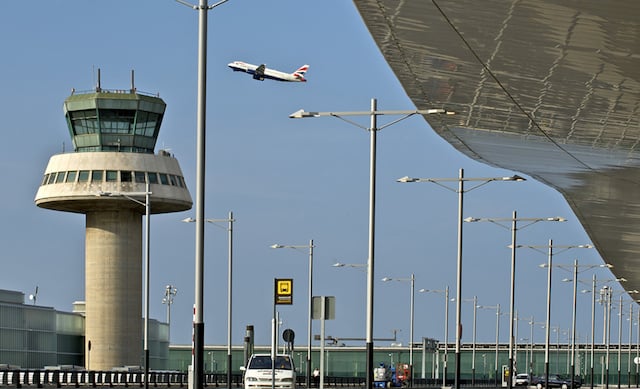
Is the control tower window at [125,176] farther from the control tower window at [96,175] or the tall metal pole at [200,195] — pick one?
the tall metal pole at [200,195]

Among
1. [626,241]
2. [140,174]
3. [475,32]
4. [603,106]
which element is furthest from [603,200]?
[140,174]

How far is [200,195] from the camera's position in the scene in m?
30.1

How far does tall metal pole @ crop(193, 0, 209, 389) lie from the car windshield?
69.6ft

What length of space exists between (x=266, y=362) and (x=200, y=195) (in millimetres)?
22531

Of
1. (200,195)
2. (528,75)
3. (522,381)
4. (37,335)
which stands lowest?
(522,381)

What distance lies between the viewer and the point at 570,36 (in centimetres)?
2391

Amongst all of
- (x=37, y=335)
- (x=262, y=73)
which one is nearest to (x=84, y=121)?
(x=37, y=335)

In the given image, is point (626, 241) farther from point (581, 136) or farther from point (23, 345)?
point (23, 345)

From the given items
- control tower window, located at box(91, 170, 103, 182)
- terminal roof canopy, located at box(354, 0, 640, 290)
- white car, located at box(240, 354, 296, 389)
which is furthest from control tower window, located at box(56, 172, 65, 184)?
terminal roof canopy, located at box(354, 0, 640, 290)

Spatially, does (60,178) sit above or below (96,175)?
below

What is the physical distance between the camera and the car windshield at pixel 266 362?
51375 mm

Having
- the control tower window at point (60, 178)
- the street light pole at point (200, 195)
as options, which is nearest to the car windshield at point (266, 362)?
the street light pole at point (200, 195)

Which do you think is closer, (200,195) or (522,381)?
(200,195)

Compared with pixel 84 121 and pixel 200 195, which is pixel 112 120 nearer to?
pixel 84 121
